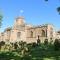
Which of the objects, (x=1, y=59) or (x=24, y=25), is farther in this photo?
(x=24, y=25)

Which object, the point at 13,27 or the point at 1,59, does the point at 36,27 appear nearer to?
the point at 13,27

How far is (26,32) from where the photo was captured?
7069 cm

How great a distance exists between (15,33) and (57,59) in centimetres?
4880

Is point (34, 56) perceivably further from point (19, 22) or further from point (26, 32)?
point (19, 22)

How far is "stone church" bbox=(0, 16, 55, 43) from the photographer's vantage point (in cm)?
6544

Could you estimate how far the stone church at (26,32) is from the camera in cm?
6544

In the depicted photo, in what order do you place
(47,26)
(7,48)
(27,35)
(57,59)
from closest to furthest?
(57,59) < (7,48) < (47,26) < (27,35)

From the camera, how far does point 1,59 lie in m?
21.7

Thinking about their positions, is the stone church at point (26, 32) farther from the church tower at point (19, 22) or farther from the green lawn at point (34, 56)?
the green lawn at point (34, 56)

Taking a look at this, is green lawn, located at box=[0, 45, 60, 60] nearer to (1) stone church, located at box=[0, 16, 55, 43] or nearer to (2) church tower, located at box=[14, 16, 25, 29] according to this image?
(1) stone church, located at box=[0, 16, 55, 43]

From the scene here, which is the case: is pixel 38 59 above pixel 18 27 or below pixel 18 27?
below

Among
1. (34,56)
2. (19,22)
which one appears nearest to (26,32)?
(19,22)

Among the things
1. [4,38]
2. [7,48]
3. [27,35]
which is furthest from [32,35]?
[7,48]

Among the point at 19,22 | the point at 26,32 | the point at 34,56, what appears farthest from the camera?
the point at 19,22
